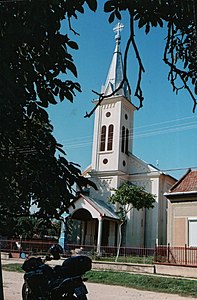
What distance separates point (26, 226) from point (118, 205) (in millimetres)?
26634

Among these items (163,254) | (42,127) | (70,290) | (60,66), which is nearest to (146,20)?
(60,66)

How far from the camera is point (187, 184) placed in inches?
831

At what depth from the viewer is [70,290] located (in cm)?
415

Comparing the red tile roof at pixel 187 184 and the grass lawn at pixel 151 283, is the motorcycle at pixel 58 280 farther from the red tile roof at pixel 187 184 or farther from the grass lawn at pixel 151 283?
the red tile roof at pixel 187 184

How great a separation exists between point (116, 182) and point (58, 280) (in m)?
25.5

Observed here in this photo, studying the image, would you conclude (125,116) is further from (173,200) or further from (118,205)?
(173,200)

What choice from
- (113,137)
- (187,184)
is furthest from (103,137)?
(187,184)

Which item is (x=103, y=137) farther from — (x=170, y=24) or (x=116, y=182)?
(x=170, y=24)

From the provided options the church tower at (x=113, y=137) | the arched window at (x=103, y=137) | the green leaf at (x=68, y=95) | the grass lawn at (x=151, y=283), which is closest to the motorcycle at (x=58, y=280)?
the green leaf at (x=68, y=95)

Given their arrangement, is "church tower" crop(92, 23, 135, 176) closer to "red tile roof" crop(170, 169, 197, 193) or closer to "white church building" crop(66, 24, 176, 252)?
"white church building" crop(66, 24, 176, 252)

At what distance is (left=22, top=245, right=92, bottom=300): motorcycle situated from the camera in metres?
4.18

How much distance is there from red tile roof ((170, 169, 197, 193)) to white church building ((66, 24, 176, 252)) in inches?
267

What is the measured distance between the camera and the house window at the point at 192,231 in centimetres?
1925

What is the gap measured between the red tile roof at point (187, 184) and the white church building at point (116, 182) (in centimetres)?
678
